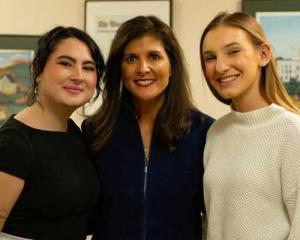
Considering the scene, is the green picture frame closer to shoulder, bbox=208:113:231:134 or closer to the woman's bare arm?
shoulder, bbox=208:113:231:134

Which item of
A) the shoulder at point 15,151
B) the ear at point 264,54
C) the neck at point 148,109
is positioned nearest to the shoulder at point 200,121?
the neck at point 148,109

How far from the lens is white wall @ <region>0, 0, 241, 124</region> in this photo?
93.8 inches

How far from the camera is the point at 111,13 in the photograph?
7.92 feet

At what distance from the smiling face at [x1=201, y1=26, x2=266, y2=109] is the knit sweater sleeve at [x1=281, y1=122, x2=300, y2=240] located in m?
0.23

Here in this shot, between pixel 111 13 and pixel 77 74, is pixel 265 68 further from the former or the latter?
pixel 111 13

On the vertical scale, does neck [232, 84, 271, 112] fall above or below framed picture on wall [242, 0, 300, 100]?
below

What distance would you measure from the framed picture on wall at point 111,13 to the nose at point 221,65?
1.17 metres

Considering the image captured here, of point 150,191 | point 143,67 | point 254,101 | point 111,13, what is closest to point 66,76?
point 143,67

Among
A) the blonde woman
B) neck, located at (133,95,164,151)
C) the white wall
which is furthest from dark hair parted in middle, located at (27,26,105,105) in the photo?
the white wall

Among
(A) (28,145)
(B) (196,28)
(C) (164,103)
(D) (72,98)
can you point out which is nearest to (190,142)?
(C) (164,103)

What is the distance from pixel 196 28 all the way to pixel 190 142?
110 cm

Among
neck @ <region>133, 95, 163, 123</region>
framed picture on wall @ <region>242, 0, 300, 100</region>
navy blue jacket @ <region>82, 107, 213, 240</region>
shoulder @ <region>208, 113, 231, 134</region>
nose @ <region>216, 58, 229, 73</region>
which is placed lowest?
navy blue jacket @ <region>82, 107, 213, 240</region>

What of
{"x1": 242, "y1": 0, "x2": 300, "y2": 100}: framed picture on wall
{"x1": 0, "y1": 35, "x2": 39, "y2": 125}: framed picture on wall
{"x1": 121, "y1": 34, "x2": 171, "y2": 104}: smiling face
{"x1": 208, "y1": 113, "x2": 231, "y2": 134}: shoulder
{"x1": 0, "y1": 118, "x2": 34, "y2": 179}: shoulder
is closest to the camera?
{"x1": 0, "y1": 118, "x2": 34, "y2": 179}: shoulder

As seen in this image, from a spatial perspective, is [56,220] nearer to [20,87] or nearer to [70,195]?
[70,195]
